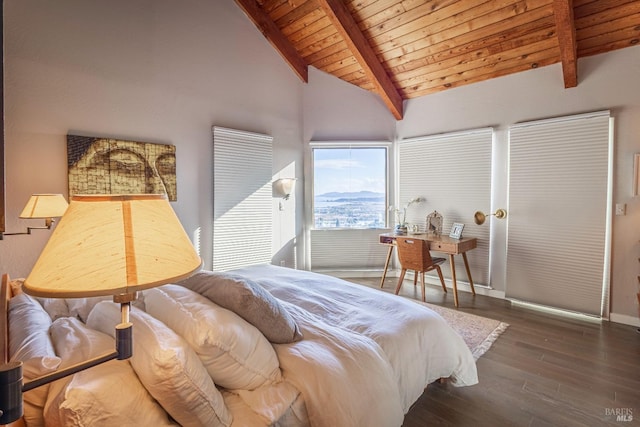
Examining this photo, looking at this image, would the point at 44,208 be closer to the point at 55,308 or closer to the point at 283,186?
the point at 55,308

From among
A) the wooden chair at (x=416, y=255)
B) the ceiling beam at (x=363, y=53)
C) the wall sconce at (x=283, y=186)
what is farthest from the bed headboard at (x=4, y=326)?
the ceiling beam at (x=363, y=53)

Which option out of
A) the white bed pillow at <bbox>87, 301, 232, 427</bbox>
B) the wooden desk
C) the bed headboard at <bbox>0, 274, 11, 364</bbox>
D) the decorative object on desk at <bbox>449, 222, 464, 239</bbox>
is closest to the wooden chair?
the wooden desk

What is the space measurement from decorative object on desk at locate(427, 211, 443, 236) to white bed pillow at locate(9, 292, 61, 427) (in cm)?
412

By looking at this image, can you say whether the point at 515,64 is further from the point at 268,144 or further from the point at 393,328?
the point at 393,328

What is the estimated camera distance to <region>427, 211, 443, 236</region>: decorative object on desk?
4.43 metres

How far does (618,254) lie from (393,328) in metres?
3.06

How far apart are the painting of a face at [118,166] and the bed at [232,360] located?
155 cm

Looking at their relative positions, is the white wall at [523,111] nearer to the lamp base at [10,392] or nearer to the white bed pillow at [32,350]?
the white bed pillow at [32,350]

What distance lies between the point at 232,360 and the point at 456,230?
365 centimetres

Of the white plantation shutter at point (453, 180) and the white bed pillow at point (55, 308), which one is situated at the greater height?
the white plantation shutter at point (453, 180)

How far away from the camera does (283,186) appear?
15.0 feet

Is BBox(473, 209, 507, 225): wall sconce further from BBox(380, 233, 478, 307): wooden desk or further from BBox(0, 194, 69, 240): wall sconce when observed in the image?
BBox(0, 194, 69, 240): wall sconce

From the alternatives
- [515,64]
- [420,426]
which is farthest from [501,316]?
[515,64]

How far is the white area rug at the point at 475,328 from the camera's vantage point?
2781 millimetres
